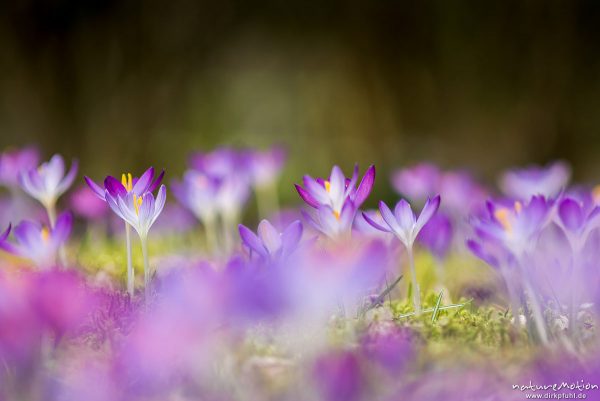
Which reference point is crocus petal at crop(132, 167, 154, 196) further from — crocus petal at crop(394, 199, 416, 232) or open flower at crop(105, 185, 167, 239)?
crocus petal at crop(394, 199, 416, 232)

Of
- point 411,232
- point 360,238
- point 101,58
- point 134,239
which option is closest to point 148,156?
point 101,58

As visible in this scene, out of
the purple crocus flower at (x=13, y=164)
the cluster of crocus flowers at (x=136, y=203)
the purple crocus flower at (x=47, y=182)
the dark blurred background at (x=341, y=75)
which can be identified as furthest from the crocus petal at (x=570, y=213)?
the dark blurred background at (x=341, y=75)

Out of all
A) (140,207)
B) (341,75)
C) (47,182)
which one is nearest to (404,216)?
(140,207)

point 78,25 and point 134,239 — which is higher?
point 78,25

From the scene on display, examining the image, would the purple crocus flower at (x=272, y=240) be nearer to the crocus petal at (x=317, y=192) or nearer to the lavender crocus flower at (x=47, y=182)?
the crocus petal at (x=317, y=192)

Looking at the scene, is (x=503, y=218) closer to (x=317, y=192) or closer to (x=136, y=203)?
(x=317, y=192)

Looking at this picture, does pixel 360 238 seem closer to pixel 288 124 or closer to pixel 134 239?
pixel 134 239

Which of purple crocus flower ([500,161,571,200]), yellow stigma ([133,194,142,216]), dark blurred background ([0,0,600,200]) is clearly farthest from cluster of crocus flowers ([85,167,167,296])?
dark blurred background ([0,0,600,200])
